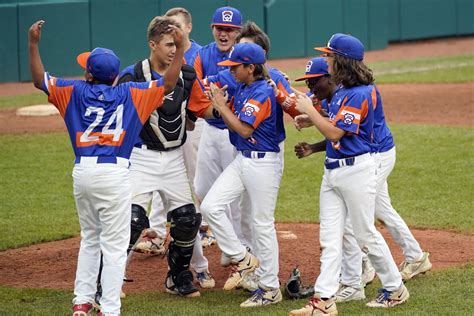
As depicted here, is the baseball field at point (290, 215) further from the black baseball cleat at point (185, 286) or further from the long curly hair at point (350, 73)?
the long curly hair at point (350, 73)

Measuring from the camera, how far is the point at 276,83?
7.16 m

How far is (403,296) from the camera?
21.8ft

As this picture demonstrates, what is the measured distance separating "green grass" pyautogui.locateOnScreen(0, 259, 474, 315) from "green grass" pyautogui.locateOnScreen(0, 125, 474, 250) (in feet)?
6.59

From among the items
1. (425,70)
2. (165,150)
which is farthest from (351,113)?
(425,70)

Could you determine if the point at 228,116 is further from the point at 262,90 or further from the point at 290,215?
the point at 290,215

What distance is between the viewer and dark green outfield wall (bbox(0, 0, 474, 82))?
20.7m

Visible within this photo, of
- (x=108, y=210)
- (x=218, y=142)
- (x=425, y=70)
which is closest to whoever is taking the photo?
(x=108, y=210)

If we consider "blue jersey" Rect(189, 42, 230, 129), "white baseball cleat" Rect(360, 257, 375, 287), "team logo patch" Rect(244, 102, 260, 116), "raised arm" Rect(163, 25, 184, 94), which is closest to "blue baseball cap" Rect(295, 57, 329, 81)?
"team logo patch" Rect(244, 102, 260, 116)

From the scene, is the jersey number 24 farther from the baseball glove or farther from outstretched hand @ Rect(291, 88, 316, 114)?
the baseball glove

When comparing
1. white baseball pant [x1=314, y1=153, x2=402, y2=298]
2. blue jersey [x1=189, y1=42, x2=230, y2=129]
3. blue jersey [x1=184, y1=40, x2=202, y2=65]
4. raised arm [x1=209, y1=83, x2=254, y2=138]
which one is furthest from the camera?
blue jersey [x1=184, y1=40, x2=202, y2=65]

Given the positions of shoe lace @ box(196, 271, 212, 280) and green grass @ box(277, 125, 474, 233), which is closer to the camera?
shoe lace @ box(196, 271, 212, 280)

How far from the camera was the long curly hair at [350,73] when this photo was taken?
6473 mm

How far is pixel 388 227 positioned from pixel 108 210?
2.50 metres

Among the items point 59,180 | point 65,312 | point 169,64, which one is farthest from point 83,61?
point 59,180
